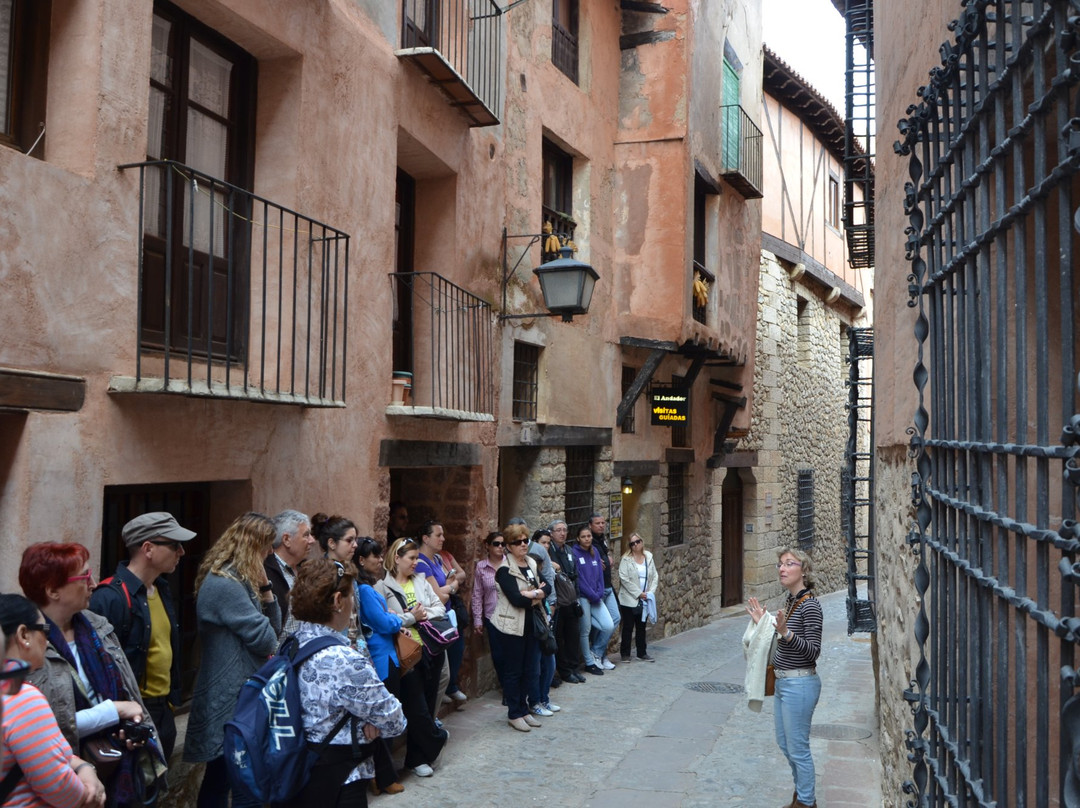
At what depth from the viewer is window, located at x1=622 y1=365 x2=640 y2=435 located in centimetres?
1397

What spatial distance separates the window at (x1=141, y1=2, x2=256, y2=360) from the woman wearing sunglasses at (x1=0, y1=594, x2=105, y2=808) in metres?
2.09

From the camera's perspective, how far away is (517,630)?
343 inches

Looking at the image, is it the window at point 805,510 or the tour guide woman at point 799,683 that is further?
the window at point 805,510

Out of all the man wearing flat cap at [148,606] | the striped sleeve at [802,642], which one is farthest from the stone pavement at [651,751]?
the man wearing flat cap at [148,606]

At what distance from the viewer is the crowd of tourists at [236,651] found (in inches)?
133

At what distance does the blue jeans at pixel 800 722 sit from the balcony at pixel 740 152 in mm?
10762

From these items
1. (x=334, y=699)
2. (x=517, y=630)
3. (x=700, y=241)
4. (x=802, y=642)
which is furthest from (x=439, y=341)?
(x=700, y=241)

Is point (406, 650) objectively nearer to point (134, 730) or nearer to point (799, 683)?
point (799, 683)

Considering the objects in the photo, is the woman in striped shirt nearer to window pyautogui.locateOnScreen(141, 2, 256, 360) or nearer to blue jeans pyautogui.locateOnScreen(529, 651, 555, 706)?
blue jeans pyautogui.locateOnScreen(529, 651, 555, 706)

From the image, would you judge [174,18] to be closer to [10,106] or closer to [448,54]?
[10,106]

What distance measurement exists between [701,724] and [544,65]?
23.5ft

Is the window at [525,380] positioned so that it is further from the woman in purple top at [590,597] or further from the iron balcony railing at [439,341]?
the iron balcony railing at [439,341]

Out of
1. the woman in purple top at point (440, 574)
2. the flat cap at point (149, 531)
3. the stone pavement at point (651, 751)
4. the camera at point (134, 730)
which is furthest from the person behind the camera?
the woman in purple top at point (440, 574)

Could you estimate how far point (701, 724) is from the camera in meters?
8.90
